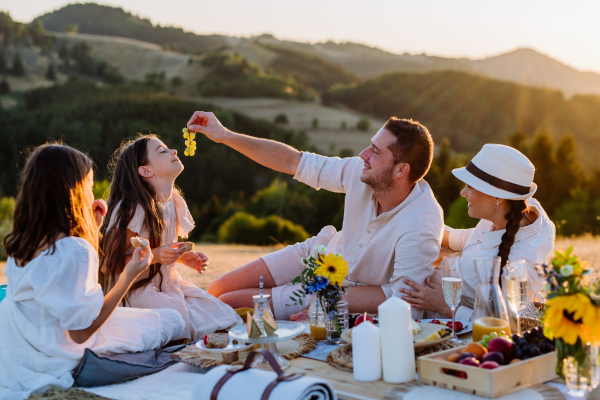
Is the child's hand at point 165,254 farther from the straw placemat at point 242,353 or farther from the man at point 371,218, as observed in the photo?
the man at point 371,218

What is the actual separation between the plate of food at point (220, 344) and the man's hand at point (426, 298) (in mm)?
1113

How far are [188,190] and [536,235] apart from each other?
51.0m

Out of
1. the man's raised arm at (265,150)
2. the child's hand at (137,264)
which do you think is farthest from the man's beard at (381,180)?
the child's hand at (137,264)

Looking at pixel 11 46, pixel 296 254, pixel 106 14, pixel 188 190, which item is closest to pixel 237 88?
pixel 188 190

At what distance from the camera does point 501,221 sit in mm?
3479

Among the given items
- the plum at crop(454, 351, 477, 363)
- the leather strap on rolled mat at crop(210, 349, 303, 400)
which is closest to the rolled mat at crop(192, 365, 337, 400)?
the leather strap on rolled mat at crop(210, 349, 303, 400)

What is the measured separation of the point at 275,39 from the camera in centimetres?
9906

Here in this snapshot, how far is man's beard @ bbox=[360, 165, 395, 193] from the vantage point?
3.85 m

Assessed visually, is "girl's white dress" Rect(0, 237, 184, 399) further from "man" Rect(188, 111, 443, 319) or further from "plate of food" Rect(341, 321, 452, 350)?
"man" Rect(188, 111, 443, 319)

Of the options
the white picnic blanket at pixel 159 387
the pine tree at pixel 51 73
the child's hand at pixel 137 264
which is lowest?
the white picnic blanket at pixel 159 387

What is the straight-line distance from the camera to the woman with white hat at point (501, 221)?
329cm

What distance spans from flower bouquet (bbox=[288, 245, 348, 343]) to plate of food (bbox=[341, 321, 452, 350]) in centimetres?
18

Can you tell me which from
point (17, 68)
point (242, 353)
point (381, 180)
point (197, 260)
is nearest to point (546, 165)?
point (381, 180)

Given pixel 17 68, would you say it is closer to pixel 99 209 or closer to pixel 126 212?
pixel 126 212
